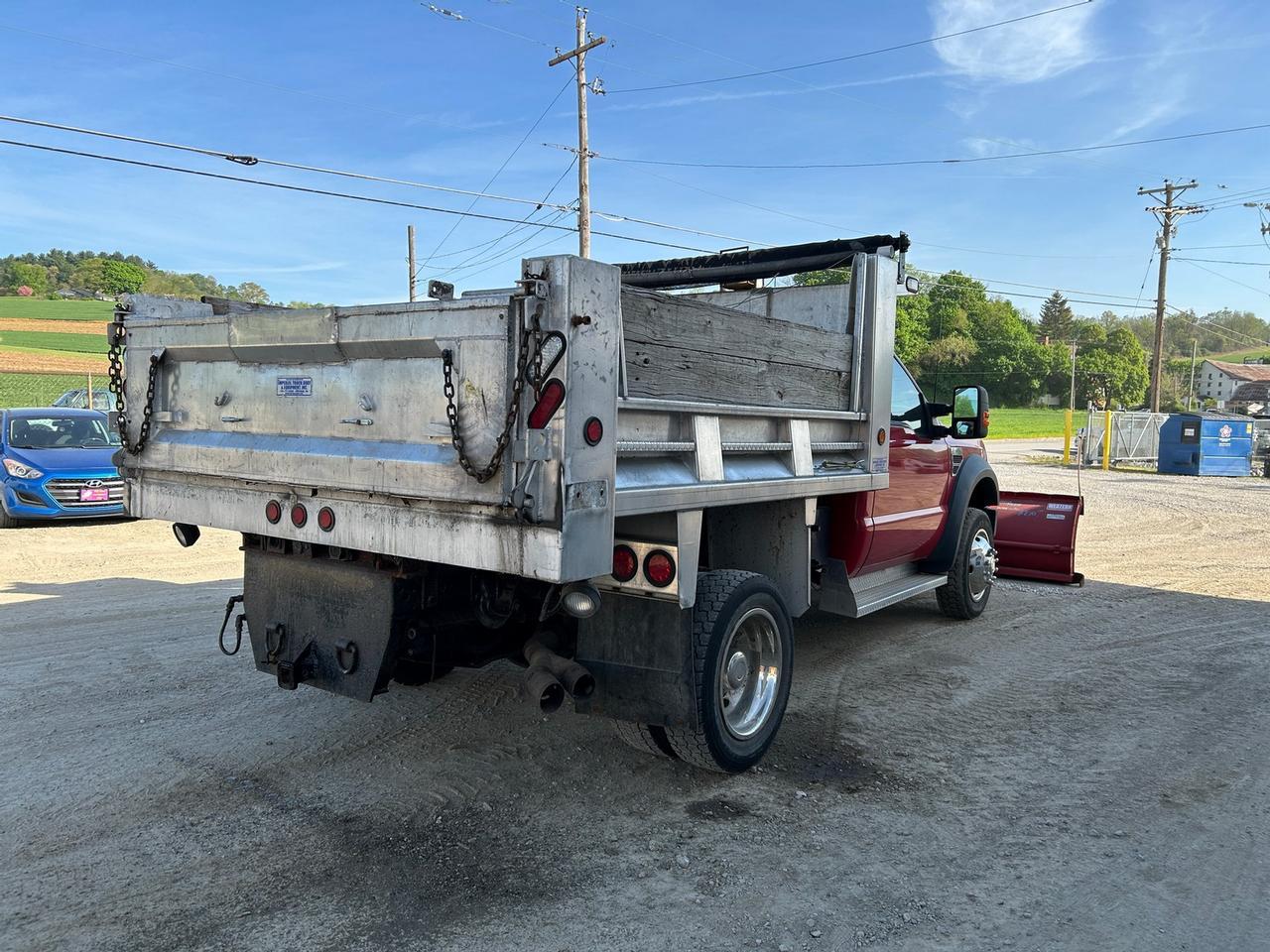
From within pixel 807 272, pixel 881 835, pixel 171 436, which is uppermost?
pixel 807 272

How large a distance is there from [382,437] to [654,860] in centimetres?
194

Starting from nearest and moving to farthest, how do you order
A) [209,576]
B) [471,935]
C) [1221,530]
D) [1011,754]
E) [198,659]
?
[471,935] < [1011,754] < [198,659] < [209,576] < [1221,530]

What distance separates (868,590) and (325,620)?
137 inches

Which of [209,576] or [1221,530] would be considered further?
[1221,530]

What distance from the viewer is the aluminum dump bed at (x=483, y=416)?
303 centimetres

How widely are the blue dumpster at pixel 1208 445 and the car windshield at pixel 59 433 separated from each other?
26.4 meters

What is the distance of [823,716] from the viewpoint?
5082 millimetres

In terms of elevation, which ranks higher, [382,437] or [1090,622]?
[382,437]

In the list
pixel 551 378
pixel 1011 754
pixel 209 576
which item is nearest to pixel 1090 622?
pixel 1011 754

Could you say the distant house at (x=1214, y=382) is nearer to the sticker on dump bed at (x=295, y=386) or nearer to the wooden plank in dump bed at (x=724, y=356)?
the wooden plank in dump bed at (x=724, y=356)

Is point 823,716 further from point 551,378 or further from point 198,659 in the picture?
point 198,659

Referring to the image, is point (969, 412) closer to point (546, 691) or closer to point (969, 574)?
point (969, 574)

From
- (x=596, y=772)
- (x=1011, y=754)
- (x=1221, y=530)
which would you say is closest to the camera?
(x=596, y=772)

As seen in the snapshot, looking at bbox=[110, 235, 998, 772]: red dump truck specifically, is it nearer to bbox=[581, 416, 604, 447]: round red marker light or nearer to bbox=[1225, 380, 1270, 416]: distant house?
bbox=[581, 416, 604, 447]: round red marker light
